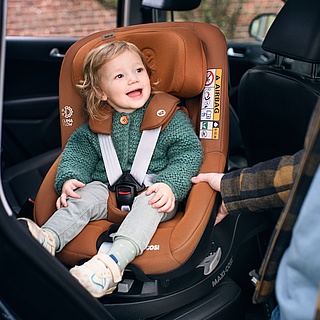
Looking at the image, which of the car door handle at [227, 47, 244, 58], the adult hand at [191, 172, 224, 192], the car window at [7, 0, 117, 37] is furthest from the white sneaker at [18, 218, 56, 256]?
the car window at [7, 0, 117, 37]

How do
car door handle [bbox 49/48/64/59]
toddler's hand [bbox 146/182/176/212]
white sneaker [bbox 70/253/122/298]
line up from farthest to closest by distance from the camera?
car door handle [bbox 49/48/64/59] < toddler's hand [bbox 146/182/176/212] < white sneaker [bbox 70/253/122/298]

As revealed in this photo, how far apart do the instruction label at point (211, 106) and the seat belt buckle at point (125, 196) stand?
370 mm

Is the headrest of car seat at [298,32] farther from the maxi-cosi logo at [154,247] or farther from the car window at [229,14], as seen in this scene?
the car window at [229,14]

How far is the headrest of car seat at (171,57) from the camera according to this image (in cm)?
226

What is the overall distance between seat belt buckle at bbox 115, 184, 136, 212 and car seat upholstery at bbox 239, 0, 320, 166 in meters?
0.68

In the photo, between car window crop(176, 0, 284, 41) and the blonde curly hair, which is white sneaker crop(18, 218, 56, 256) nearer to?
the blonde curly hair

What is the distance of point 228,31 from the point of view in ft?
16.3

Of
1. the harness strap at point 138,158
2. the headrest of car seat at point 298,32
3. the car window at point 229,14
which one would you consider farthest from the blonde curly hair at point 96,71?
the car window at point 229,14

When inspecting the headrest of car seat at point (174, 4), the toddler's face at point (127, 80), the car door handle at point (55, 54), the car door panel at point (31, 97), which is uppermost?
the headrest of car seat at point (174, 4)

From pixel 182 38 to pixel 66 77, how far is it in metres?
0.51

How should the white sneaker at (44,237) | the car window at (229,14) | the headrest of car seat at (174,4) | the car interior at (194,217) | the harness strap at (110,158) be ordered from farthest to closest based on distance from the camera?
the car window at (229,14) → the headrest of car seat at (174,4) → the harness strap at (110,158) → the white sneaker at (44,237) → the car interior at (194,217)

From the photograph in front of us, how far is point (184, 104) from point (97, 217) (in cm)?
62

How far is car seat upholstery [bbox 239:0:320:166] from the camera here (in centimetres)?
209

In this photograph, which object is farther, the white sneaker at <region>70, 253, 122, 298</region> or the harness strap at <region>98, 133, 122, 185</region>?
the harness strap at <region>98, 133, 122, 185</region>
